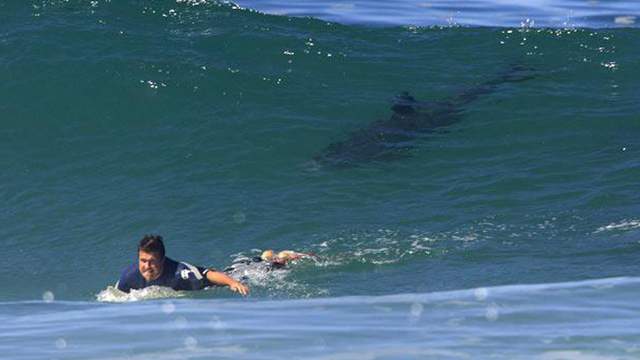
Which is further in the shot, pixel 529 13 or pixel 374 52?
pixel 529 13

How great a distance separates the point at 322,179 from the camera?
62.0 feet

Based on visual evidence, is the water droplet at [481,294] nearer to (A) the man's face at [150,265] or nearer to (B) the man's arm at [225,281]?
(B) the man's arm at [225,281]

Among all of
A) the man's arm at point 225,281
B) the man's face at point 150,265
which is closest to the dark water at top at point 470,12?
the man's face at point 150,265

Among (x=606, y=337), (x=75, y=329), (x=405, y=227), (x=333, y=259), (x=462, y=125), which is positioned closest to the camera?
(x=606, y=337)

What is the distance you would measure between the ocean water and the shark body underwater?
0.05m

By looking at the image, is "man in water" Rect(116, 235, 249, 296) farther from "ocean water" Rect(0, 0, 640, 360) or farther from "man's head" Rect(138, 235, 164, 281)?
"ocean water" Rect(0, 0, 640, 360)

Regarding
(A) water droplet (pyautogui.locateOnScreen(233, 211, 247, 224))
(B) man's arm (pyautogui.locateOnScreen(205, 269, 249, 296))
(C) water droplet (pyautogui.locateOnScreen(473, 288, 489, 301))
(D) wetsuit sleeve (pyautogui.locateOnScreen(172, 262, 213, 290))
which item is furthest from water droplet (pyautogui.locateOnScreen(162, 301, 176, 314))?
(A) water droplet (pyautogui.locateOnScreen(233, 211, 247, 224))

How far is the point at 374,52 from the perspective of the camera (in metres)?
24.5

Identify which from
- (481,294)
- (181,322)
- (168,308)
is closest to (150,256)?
(168,308)

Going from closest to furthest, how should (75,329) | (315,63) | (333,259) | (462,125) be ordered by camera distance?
1. (75,329)
2. (333,259)
3. (462,125)
4. (315,63)

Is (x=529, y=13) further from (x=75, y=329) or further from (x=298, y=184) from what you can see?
(x=75, y=329)

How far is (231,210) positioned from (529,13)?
14.4 metres

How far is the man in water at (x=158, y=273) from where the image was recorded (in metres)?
13.9

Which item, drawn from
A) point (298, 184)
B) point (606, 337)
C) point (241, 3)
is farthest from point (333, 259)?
point (241, 3)
